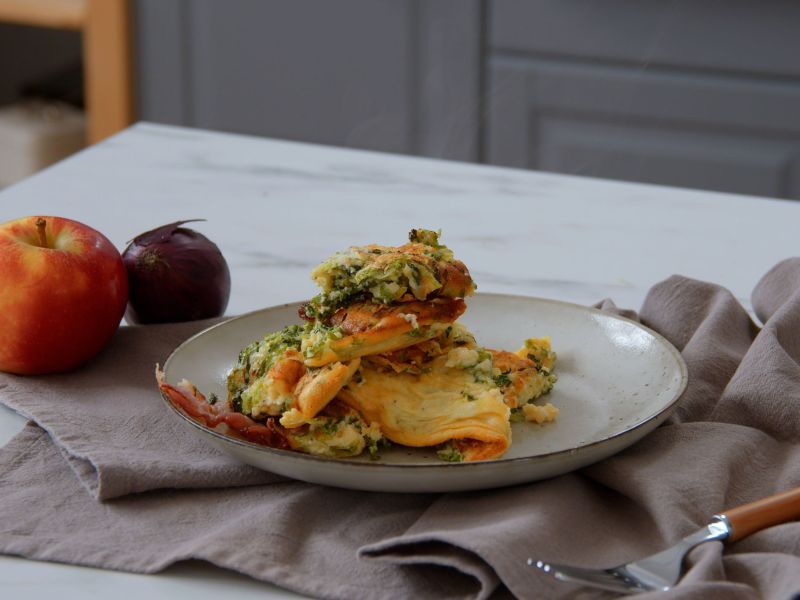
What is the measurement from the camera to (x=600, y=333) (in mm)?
1305

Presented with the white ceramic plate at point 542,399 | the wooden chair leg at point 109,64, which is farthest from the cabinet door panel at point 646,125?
the white ceramic plate at point 542,399

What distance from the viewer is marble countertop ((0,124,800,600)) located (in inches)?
63.8

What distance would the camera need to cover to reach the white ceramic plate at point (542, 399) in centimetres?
96

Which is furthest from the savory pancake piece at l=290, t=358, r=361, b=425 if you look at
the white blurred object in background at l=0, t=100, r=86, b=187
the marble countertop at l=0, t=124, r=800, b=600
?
the white blurred object in background at l=0, t=100, r=86, b=187

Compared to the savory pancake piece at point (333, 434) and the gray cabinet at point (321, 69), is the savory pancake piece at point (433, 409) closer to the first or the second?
the savory pancake piece at point (333, 434)

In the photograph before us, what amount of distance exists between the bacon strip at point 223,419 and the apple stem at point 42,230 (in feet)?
0.96

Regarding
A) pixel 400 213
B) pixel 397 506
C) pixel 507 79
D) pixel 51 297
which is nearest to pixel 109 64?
pixel 507 79

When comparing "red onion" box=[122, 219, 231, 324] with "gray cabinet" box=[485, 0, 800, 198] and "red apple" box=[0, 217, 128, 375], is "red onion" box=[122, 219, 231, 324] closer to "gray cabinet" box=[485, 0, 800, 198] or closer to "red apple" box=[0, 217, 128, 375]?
"red apple" box=[0, 217, 128, 375]

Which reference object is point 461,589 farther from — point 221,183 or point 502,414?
point 221,183

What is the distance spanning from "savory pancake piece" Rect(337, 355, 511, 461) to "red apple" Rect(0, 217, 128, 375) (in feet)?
1.19

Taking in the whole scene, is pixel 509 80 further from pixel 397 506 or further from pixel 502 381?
pixel 397 506

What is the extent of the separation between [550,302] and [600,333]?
0.08 metres

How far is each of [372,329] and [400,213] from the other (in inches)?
31.9

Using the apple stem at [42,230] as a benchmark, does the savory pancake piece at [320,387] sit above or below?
below
